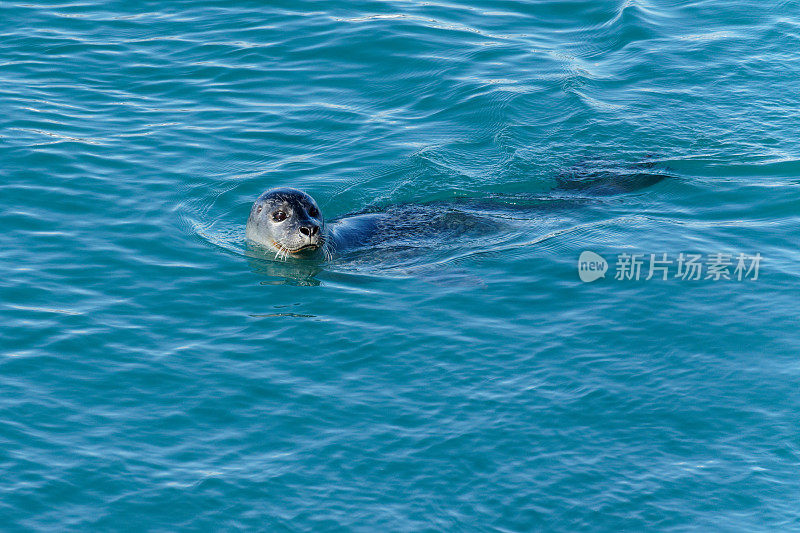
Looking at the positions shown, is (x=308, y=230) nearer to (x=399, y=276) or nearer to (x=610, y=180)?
(x=399, y=276)

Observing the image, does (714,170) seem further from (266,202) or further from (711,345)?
(266,202)

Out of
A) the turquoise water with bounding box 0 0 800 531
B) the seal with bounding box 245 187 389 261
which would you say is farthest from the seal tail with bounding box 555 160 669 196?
the seal with bounding box 245 187 389 261

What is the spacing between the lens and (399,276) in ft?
35.9

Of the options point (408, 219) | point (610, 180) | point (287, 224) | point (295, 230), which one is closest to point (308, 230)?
point (295, 230)

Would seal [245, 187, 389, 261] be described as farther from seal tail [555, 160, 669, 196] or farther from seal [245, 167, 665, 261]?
seal tail [555, 160, 669, 196]

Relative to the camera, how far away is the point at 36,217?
39.4ft

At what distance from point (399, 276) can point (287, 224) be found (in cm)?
134

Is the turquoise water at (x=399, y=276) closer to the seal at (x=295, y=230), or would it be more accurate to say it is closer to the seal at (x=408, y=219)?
the seal at (x=408, y=219)

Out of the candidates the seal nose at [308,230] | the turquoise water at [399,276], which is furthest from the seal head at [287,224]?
the turquoise water at [399,276]

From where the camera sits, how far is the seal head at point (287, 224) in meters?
11.1

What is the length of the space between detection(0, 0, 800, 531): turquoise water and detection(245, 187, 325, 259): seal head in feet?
1.00

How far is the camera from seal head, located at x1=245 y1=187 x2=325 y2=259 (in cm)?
1107

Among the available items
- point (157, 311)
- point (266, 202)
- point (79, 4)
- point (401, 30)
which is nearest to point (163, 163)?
point (266, 202)

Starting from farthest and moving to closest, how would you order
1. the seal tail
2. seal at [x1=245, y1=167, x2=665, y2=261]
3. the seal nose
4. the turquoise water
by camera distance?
1. the seal tail
2. seal at [x1=245, y1=167, x2=665, y2=261]
3. the seal nose
4. the turquoise water
